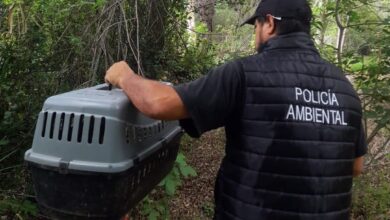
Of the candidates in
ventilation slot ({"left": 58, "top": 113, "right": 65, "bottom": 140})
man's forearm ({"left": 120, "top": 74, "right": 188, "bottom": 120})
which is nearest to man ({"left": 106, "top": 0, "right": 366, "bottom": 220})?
man's forearm ({"left": 120, "top": 74, "right": 188, "bottom": 120})

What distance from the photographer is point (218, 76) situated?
1.71 m

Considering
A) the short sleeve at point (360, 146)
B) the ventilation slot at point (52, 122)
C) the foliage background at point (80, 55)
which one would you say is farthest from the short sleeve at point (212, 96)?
the foliage background at point (80, 55)

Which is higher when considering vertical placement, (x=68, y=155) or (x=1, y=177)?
(x=68, y=155)

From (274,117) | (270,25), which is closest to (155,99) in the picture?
(274,117)

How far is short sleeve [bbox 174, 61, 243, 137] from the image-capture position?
5.50 feet

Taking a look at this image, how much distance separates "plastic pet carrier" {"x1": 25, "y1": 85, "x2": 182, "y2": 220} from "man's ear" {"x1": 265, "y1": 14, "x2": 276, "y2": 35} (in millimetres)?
664

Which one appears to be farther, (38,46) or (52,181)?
(38,46)

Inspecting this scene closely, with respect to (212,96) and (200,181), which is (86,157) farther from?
(200,181)

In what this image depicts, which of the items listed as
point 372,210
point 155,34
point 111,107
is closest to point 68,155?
point 111,107

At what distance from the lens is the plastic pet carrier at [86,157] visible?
156 cm

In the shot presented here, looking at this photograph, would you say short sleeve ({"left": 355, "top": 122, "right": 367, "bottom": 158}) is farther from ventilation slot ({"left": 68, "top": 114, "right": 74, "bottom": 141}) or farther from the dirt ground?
the dirt ground

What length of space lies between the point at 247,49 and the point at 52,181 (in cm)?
509

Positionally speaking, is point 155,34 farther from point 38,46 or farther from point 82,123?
point 82,123

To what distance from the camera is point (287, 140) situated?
174 cm
